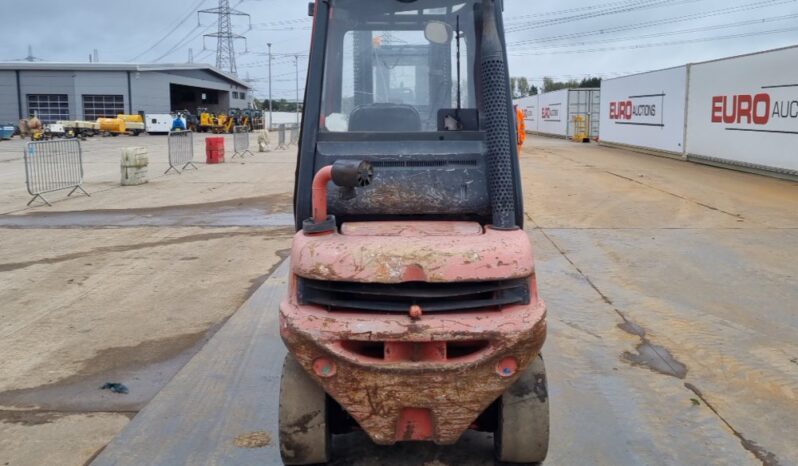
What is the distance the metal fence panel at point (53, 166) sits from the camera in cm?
1559

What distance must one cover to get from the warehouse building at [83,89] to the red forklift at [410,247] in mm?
61715

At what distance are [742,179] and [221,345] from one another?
16387 mm

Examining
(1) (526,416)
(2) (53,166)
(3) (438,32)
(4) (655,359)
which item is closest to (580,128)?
(2) (53,166)

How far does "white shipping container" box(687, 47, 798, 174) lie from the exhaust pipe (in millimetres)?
15843

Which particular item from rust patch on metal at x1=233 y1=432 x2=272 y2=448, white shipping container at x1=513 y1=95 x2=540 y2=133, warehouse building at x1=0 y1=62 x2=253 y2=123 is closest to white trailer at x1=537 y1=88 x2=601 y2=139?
white shipping container at x1=513 y1=95 x2=540 y2=133

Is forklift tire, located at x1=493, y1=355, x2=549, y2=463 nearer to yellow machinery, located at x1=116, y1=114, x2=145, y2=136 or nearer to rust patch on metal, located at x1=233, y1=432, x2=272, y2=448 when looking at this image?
rust patch on metal, located at x1=233, y1=432, x2=272, y2=448

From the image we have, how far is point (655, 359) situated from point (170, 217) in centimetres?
996

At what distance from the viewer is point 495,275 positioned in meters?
3.25

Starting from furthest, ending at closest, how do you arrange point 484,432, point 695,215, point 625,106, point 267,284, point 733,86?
point 625,106 → point 733,86 → point 695,215 → point 267,284 → point 484,432

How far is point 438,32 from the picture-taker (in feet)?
14.4

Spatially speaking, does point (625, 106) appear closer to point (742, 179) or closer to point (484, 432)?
point (742, 179)

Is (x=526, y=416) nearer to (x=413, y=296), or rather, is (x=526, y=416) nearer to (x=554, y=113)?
(x=413, y=296)

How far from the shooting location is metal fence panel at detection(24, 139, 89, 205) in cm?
1559

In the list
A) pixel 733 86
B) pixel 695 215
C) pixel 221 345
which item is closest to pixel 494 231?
pixel 221 345
